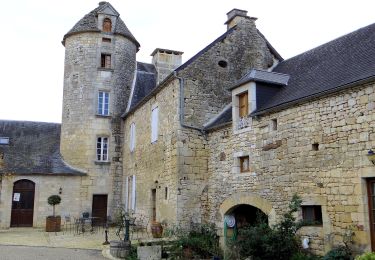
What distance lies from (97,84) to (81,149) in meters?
2.97

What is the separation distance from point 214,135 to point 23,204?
9502mm

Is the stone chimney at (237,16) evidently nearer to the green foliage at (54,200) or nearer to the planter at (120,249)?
the planter at (120,249)

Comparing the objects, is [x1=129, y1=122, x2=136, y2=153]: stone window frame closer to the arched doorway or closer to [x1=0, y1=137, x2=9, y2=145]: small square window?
[x1=0, y1=137, x2=9, y2=145]: small square window

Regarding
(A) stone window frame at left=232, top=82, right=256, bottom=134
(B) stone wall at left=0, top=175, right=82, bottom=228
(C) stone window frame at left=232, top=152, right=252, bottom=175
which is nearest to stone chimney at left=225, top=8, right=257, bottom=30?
(A) stone window frame at left=232, top=82, right=256, bottom=134

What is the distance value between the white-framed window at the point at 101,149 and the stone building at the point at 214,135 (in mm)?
56

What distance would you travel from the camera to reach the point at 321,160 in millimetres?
8688

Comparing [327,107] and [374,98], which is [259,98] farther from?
[374,98]

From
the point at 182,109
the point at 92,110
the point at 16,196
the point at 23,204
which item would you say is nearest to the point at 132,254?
the point at 182,109

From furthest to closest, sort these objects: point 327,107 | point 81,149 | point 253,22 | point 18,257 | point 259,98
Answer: point 81,149 < point 253,22 < point 259,98 < point 18,257 < point 327,107

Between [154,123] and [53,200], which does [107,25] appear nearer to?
[154,123]

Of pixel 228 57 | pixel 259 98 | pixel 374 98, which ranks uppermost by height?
pixel 228 57

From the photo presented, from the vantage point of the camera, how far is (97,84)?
18484 millimetres

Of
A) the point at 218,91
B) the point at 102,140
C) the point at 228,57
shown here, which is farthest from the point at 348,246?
the point at 102,140

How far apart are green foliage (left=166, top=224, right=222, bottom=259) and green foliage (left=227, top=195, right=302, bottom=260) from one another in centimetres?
184
